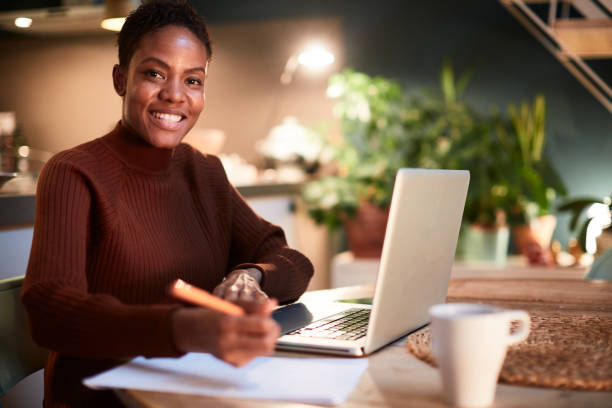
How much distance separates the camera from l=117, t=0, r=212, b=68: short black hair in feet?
4.05

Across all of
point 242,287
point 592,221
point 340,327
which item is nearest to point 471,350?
point 340,327

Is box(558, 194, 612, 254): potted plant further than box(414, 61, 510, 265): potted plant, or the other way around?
box(414, 61, 510, 265): potted plant

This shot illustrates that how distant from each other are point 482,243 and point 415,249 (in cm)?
319

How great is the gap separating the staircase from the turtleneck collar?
2850 millimetres

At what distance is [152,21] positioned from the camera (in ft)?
4.04

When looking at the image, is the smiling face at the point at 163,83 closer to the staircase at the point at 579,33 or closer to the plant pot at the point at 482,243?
the staircase at the point at 579,33

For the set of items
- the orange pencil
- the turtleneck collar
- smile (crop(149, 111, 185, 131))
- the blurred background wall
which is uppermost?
the blurred background wall

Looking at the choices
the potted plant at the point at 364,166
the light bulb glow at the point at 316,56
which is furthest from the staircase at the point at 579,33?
the light bulb glow at the point at 316,56

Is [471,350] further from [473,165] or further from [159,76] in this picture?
[473,165]

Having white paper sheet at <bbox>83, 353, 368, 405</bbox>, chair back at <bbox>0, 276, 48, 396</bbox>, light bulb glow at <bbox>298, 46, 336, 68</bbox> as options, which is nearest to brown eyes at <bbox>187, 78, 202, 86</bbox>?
chair back at <bbox>0, 276, 48, 396</bbox>

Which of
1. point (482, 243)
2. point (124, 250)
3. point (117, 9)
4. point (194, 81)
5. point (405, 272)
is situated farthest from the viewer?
point (482, 243)

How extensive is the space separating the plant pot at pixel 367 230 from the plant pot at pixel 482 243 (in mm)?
469

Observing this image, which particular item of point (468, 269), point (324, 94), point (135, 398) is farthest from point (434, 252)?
point (324, 94)

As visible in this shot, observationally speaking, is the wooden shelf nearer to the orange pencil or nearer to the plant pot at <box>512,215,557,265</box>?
the plant pot at <box>512,215,557,265</box>
